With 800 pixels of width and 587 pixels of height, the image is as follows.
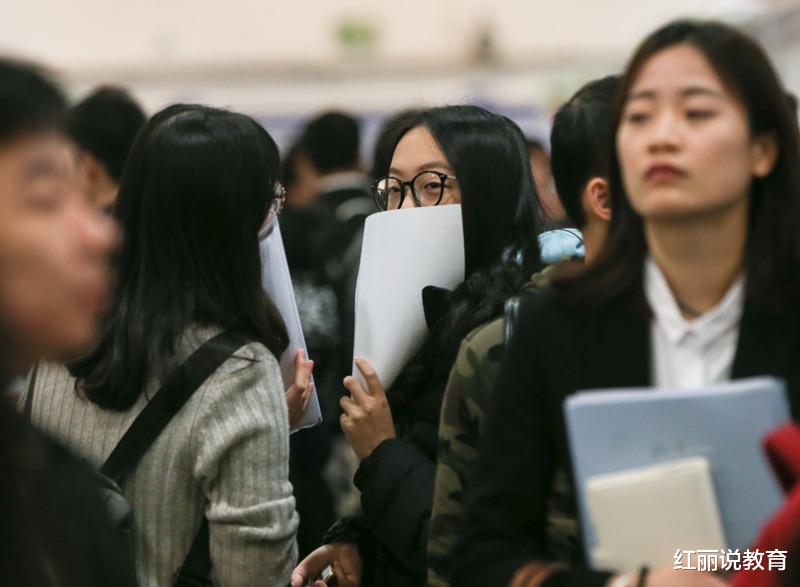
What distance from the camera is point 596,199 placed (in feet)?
8.28

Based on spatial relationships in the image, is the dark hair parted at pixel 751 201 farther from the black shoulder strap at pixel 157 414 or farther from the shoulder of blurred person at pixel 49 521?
the black shoulder strap at pixel 157 414

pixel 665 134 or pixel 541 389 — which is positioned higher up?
pixel 665 134

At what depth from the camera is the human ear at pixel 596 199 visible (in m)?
2.49

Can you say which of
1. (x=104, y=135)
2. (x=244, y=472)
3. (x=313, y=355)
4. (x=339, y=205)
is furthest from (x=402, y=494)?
(x=339, y=205)

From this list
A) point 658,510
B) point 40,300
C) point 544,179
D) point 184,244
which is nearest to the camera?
point 40,300

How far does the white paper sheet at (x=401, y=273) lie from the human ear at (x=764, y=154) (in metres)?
0.85

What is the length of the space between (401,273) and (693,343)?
97 cm

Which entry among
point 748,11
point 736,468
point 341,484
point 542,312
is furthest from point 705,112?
point 748,11

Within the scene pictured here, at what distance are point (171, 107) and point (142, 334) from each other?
1.53 ft

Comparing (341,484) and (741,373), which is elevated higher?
(741,373)

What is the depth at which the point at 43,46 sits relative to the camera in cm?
959

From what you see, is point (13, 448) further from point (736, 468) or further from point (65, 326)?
point (736, 468)

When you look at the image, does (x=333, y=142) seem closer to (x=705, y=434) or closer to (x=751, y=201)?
(x=751, y=201)

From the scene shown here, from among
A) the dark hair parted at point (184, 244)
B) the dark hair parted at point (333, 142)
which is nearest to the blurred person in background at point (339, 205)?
the dark hair parted at point (333, 142)
